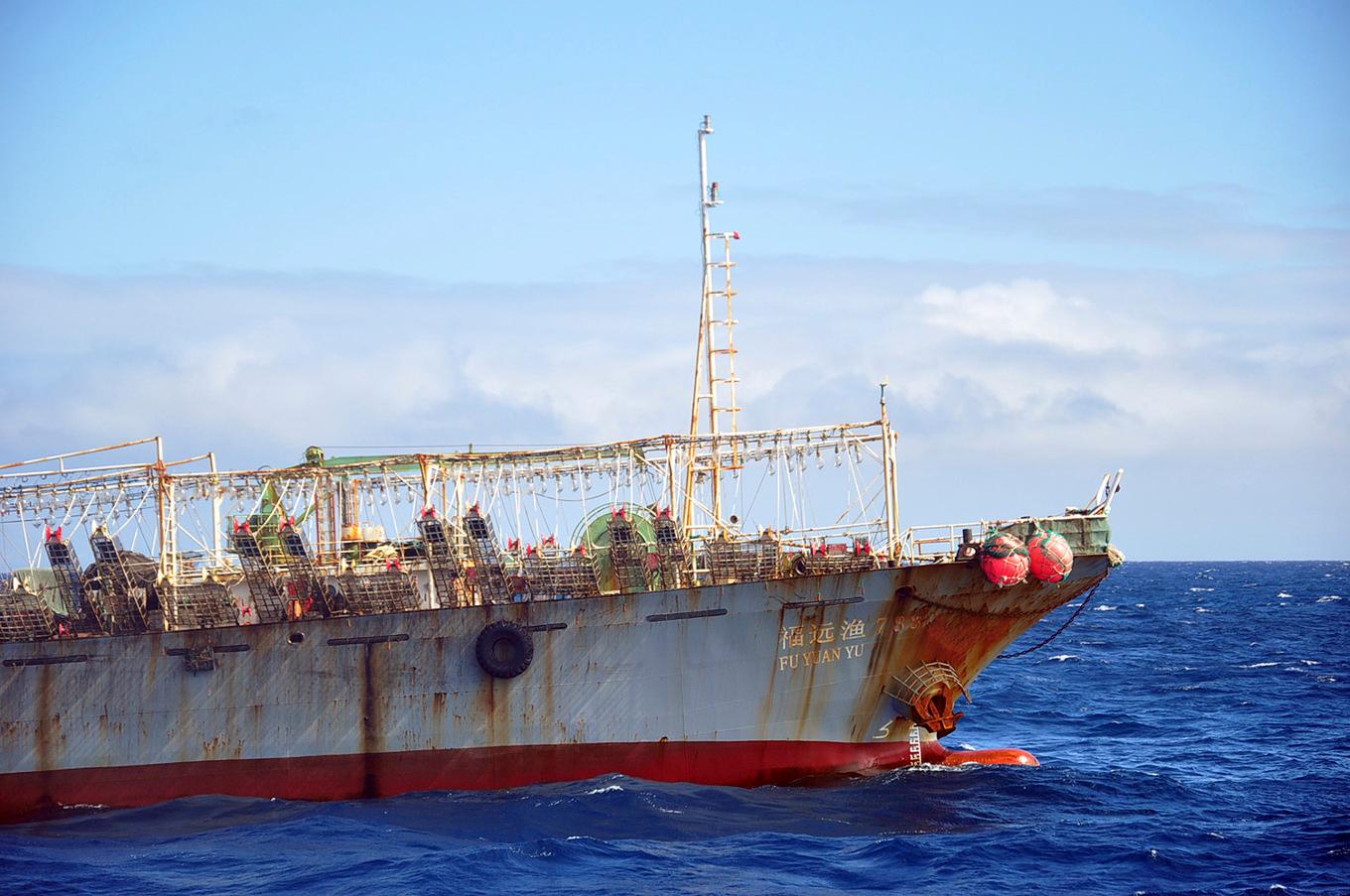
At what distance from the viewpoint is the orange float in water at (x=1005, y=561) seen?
3488cm

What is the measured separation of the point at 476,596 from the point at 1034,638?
76.8 m

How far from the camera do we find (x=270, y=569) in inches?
1502

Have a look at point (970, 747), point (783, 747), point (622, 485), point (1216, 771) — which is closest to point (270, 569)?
point (622, 485)

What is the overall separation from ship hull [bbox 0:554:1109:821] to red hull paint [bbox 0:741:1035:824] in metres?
0.05

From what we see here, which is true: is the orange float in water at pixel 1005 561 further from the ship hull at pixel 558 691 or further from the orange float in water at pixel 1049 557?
the ship hull at pixel 558 691

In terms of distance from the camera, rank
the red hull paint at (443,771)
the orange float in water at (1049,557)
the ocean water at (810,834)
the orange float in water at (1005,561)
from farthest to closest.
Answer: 1. the red hull paint at (443,771)
2. the orange float in water at (1049,557)
3. the orange float in water at (1005,561)
4. the ocean water at (810,834)

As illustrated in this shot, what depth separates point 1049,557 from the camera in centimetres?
3525

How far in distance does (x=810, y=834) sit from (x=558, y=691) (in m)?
7.85

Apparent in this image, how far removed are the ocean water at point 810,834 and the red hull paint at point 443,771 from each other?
518mm

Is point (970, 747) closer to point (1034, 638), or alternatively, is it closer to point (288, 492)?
point (288, 492)

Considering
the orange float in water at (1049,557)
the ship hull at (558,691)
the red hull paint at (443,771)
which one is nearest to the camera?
the orange float in water at (1049,557)

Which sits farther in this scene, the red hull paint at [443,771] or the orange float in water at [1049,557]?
the red hull paint at [443,771]

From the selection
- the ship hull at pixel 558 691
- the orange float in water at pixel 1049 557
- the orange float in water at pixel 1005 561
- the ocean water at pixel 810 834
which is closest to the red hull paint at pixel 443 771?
the ship hull at pixel 558 691

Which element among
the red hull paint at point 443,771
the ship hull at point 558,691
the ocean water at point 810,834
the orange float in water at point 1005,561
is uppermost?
the orange float in water at point 1005,561
